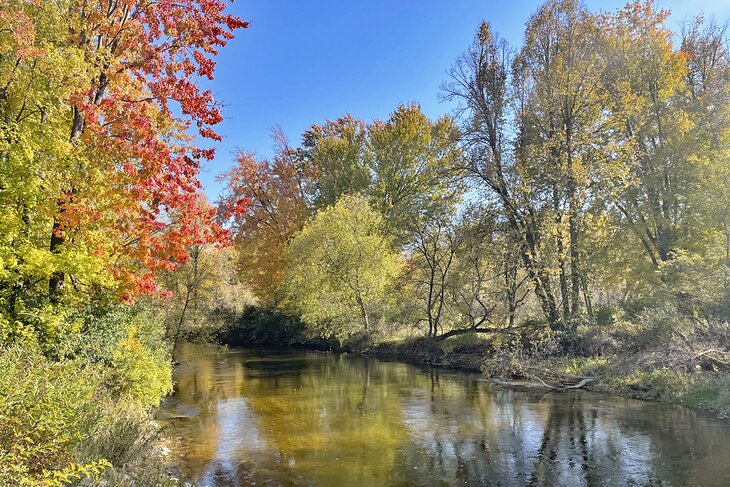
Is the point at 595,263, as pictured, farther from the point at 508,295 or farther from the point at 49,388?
the point at 49,388

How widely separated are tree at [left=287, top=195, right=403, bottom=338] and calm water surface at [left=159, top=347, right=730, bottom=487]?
11759 millimetres

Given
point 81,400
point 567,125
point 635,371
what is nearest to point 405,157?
point 567,125

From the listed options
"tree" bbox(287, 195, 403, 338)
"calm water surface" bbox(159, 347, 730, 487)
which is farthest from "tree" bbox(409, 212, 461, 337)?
"calm water surface" bbox(159, 347, 730, 487)

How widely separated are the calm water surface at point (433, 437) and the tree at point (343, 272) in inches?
463

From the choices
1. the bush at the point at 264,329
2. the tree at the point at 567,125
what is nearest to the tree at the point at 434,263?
the tree at the point at 567,125

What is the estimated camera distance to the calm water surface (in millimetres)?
8500

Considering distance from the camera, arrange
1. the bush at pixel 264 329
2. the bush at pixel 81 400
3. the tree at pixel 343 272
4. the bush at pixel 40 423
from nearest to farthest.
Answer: the bush at pixel 40 423 → the bush at pixel 81 400 → the tree at pixel 343 272 → the bush at pixel 264 329

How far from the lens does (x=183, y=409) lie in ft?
47.3

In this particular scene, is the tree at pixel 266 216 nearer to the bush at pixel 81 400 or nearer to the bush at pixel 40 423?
the bush at pixel 81 400

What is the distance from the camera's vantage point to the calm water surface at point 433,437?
8.50 m

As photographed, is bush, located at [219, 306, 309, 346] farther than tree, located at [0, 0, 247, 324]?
Yes

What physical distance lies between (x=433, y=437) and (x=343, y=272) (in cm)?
1992

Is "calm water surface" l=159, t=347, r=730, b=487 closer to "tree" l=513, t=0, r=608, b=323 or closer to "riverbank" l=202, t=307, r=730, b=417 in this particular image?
"riverbank" l=202, t=307, r=730, b=417

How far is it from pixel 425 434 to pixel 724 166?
1423cm
